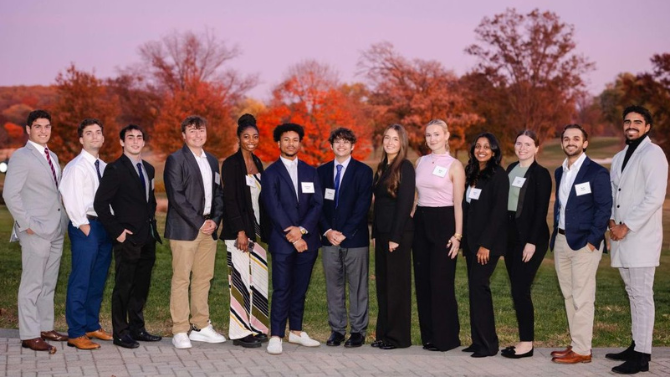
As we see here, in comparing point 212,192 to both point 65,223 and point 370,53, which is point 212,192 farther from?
point 370,53

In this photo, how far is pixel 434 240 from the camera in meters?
7.05

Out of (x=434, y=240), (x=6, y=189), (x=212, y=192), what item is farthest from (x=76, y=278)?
(x=434, y=240)

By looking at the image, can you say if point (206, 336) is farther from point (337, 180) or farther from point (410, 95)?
point (410, 95)

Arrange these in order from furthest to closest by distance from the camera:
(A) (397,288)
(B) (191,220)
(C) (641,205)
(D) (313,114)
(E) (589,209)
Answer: (D) (313,114)
(A) (397,288)
(B) (191,220)
(E) (589,209)
(C) (641,205)

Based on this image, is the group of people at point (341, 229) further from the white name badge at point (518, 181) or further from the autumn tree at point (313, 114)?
the autumn tree at point (313, 114)

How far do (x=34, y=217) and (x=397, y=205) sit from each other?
3613 millimetres

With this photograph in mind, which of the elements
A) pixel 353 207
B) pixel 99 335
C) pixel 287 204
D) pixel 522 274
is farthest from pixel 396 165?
pixel 99 335

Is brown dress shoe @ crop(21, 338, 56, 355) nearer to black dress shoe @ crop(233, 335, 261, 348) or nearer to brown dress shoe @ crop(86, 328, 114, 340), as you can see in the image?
brown dress shoe @ crop(86, 328, 114, 340)

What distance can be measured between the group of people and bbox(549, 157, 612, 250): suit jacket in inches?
0.5

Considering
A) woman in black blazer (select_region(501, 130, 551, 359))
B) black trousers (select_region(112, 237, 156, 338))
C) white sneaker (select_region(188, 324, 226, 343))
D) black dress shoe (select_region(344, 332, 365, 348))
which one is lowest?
white sneaker (select_region(188, 324, 226, 343))

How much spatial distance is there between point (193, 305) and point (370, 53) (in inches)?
1639

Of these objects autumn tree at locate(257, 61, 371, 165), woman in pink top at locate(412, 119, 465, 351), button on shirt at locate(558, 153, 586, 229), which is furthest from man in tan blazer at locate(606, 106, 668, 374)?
autumn tree at locate(257, 61, 371, 165)

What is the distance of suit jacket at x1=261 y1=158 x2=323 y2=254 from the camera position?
705 centimetres

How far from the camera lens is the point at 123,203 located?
23.0ft
